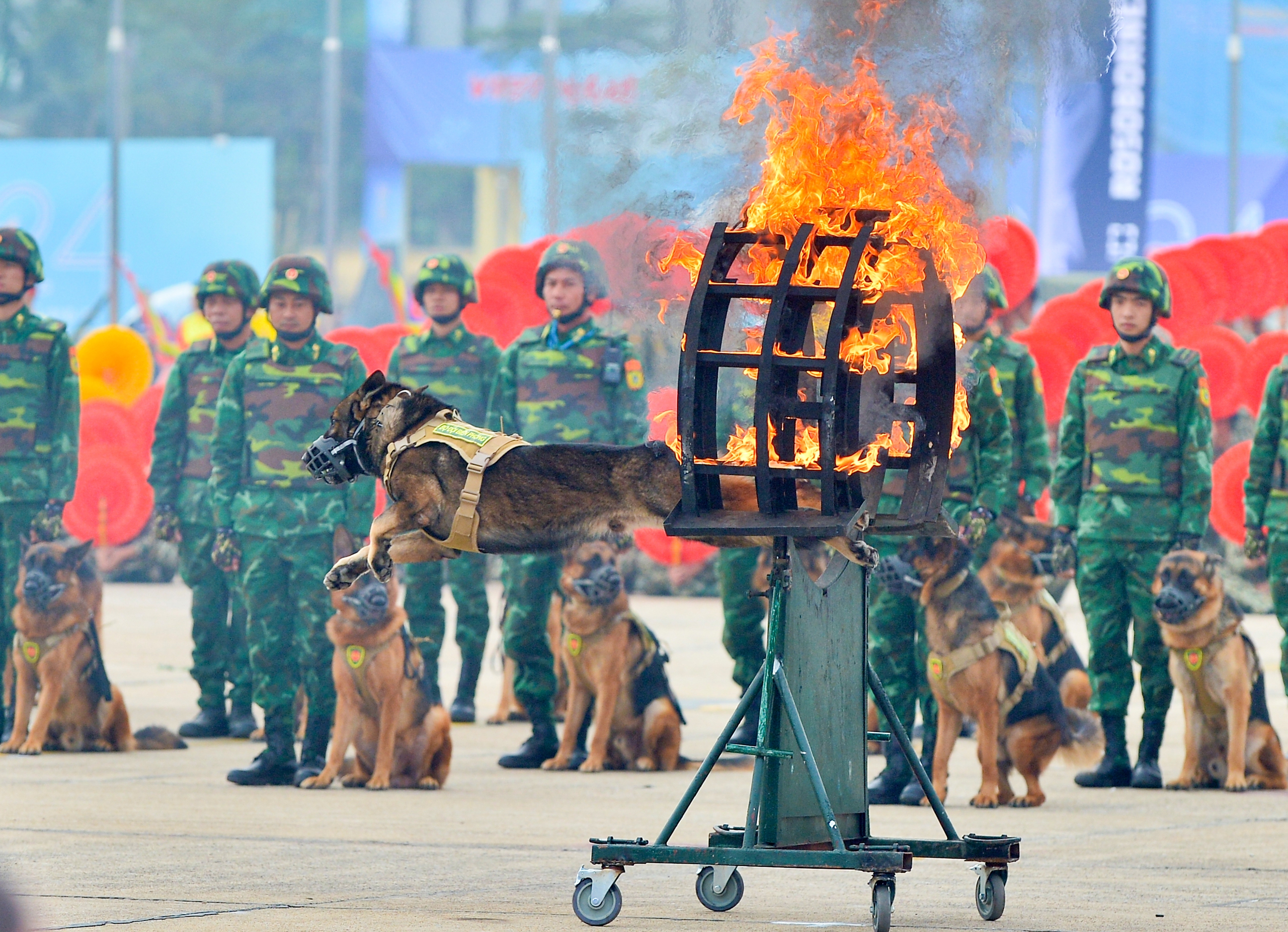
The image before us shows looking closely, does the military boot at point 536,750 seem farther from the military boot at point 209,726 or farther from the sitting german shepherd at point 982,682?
the sitting german shepherd at point 982,682

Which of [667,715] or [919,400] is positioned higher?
[919,400]

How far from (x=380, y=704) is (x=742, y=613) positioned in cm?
192

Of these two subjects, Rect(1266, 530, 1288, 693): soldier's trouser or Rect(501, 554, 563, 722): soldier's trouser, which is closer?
Rect(1266, 530, 1288, 693): soldier's trouser

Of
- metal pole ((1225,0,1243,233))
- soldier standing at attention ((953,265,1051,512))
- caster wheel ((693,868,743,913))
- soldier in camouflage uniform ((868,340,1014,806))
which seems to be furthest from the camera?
metal pole ((1225,0,1243,233))

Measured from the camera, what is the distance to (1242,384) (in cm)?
1856

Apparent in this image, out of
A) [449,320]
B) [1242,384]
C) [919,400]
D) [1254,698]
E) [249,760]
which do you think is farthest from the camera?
[1242,384]

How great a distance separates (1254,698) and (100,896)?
570 cm

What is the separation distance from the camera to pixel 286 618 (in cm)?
1008

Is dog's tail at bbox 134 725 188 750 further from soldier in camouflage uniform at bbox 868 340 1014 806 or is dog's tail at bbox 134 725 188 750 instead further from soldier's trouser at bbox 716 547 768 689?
soldier in camouflage uniform at bbox 868 340 1014 806

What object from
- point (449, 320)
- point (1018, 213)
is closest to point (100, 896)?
point (449, 320)

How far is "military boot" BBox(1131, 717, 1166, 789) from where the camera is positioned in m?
10.4

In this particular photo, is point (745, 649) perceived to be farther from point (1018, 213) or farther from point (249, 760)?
point (1018, 213)

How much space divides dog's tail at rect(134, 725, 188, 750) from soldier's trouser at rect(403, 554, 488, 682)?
54.4 inches

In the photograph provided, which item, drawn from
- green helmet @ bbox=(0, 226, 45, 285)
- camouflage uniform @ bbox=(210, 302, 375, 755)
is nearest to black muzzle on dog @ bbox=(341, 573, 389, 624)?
camouflage uniform @ bbox=(210, 302, 375, 755)
